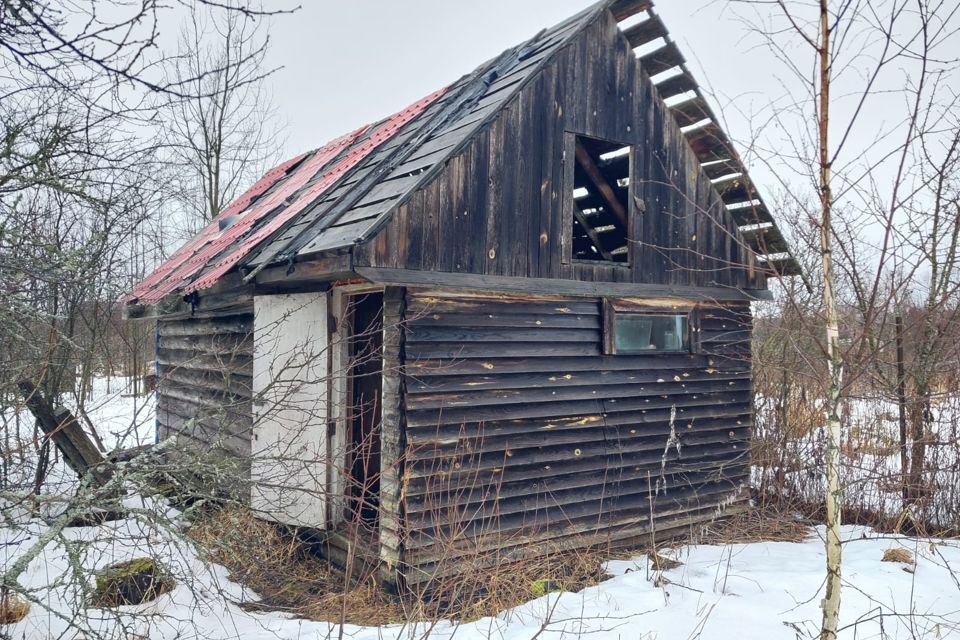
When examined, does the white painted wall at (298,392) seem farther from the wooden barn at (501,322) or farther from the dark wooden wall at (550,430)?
the dark wooden wall at (550,430)

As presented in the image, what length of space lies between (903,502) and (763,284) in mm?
3221

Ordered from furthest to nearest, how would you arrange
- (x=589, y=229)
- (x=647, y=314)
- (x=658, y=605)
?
(x=589, y=229)
(x=647, y=314)
(x=658, y=605)

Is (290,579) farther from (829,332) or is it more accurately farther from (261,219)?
(829,332)

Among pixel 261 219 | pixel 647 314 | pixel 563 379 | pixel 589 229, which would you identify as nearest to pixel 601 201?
pixel 589 229

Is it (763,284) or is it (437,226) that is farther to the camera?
(763,284)

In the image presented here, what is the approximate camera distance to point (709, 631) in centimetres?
505

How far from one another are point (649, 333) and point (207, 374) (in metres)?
5.44

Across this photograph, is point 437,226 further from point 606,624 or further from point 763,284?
point 763,284

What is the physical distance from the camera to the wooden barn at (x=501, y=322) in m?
5.71

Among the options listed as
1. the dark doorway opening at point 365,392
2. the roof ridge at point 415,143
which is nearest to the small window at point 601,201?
the roof ridge at point 415,143

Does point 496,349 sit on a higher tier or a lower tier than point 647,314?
lower

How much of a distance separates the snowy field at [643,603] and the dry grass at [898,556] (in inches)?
4.6

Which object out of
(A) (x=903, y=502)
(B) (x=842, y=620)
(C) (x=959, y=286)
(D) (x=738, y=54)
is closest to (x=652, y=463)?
(B) (x=842, y=620)

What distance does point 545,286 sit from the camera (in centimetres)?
650
